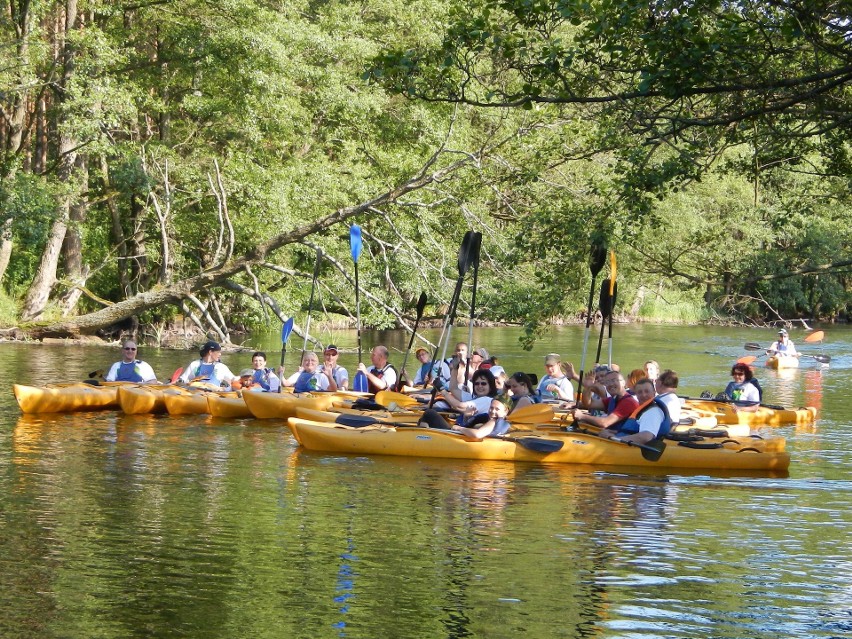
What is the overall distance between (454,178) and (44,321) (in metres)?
9.48

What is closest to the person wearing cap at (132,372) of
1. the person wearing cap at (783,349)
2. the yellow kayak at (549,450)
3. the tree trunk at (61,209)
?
the yellow kayak at (549,450)

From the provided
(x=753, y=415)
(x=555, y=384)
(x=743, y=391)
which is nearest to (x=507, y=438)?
(x=555, y=384)

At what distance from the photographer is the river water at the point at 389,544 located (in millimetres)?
6043

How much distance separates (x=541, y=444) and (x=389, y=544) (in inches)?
147

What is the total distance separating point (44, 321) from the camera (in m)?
24.4

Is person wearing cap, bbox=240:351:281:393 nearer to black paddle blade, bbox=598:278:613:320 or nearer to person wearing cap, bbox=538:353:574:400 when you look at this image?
person wearing cap, bbox=538:353:574:400

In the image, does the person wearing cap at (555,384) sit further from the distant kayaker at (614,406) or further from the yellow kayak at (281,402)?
the yellow kayak at (281,402)

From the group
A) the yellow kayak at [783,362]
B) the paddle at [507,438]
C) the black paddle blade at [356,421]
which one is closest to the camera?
the paddle at [507,438]

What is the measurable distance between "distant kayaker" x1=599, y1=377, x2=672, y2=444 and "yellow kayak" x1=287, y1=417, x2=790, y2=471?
0.13 m

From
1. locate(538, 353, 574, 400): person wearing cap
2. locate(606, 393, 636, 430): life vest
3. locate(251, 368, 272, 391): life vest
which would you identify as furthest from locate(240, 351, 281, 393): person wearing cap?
locate(606, 393, 636, 430): life vest

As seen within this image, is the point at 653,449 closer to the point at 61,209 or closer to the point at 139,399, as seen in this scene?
the point at 139,399

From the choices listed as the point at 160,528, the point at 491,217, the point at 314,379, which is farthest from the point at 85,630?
the point at 491,217

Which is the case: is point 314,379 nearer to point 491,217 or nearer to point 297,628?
point 297,628

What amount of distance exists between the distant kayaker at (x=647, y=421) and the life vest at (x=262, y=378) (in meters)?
5.01
